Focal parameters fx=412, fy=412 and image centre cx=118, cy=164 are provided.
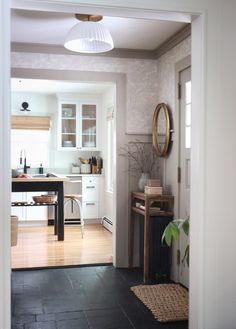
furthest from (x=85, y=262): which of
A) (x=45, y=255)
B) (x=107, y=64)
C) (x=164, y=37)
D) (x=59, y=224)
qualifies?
(x=164, y=37)

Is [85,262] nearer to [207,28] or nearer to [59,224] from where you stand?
[59,224]

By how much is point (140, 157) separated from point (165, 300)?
173 cm

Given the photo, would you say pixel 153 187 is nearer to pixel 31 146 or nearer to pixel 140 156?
pixel 140 156

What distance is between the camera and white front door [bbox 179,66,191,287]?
4.04 m

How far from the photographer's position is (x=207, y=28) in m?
2.36

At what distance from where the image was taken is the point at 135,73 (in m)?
4.81

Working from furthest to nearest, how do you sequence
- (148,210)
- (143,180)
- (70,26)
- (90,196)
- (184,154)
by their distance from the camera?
1. (90,196)
2. (143,180)
3. (148,210)
4. (184,154)
5. (70,26)

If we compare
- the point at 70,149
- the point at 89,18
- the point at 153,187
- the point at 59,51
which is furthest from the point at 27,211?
the point at 89,18

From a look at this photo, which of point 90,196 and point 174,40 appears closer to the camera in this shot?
point 174,40

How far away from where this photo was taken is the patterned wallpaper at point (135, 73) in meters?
4.62

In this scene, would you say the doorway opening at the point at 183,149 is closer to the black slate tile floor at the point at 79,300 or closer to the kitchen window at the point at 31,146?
the black slate tile floor at the point at 79,300

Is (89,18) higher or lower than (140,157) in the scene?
higher

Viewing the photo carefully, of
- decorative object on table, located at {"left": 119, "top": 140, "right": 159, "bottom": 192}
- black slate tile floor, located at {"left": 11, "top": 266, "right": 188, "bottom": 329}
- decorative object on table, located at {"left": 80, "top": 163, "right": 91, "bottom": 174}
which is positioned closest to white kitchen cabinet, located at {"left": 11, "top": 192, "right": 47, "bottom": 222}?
decorative object on table, located at {"left": 80, "top": 163, "right": 91, "bottom": 174}

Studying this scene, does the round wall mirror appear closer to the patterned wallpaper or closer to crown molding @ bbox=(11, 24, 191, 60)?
the patterned wallpaper
